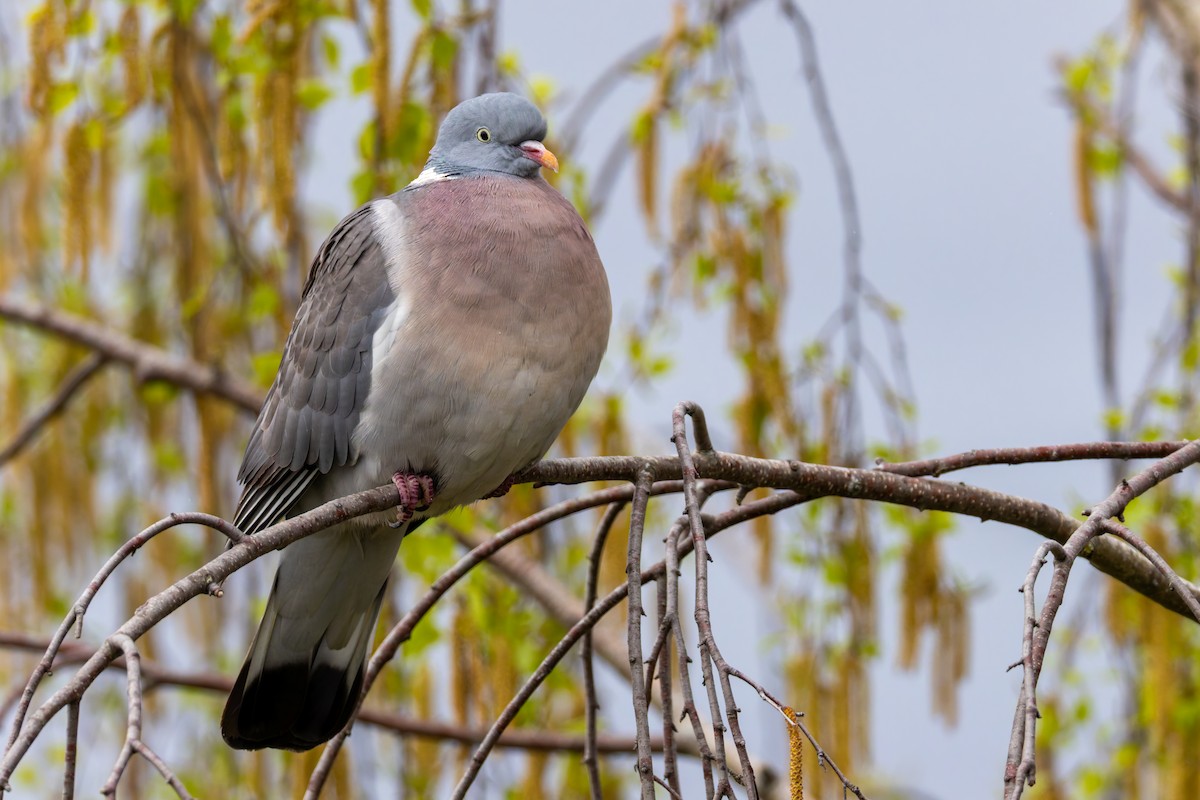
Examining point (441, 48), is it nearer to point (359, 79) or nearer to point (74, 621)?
point (359, 79)

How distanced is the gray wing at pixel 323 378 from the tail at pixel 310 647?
12 centimetres

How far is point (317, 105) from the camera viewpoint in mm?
3609

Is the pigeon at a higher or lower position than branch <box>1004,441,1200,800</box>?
higher

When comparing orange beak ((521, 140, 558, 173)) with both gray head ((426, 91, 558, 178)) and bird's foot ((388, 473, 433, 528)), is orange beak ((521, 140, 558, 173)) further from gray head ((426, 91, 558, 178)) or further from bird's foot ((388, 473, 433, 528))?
bird's foot ((388, 473, 433, 528))

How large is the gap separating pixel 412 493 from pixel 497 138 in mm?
774

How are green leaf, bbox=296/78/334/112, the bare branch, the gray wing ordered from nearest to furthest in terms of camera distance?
1. the bare branch
2. the gray wing
3. green leaf, bbox=296/78/334/112

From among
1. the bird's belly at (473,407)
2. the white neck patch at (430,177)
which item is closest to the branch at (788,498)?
the bird's belly at (473,407)

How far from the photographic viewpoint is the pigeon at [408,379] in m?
2.38

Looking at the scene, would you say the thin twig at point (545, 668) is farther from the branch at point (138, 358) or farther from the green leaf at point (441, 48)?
the branch at point (138, 358)

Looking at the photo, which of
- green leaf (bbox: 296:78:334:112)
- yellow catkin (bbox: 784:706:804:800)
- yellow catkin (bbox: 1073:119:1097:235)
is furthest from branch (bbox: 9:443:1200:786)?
yellow catkin (bbox: 1073:119:1097:235)

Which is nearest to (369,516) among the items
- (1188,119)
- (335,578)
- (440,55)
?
(335,578)

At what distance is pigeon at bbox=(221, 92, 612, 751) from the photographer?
7.79 ft

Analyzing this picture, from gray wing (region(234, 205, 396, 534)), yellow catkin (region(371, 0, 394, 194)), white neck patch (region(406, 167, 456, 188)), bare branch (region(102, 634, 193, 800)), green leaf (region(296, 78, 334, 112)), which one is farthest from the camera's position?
green leaf (region(296, 78, 334, 112))

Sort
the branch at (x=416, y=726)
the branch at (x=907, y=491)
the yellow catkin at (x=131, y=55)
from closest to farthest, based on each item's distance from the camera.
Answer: the branch at (x=907, y=491)
the branch at (x=416, y=726)
the yellow catkin at (x=131, y=55)
